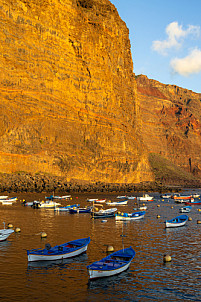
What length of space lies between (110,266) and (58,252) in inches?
196

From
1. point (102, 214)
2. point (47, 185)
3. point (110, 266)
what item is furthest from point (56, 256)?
point (47, 185)

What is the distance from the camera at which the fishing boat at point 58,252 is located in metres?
23.3

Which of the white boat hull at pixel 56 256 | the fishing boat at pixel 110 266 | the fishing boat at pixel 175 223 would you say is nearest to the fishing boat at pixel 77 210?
the fishing boat at pixel 175 223

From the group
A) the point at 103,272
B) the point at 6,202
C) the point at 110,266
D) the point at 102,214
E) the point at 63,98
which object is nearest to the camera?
the point at 103,272

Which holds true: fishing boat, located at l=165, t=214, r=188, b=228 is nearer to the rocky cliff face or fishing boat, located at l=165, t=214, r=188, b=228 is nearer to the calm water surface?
the calm water surface

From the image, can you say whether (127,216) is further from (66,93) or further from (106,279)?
(66,93)

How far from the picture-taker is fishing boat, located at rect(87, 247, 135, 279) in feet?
65.3

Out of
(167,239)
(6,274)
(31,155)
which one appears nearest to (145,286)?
(6,274)

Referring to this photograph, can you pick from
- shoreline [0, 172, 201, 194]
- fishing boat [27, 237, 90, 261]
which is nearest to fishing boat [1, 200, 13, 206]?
shoreline [0, 172, 201, 194]

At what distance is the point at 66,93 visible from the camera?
112m

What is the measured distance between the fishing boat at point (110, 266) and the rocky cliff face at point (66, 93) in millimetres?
71479

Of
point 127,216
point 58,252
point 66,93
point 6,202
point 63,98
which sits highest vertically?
point 66,93

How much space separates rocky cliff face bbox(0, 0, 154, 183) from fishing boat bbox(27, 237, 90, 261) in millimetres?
66932

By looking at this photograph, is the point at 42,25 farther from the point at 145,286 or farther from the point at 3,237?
the point at 145,286
